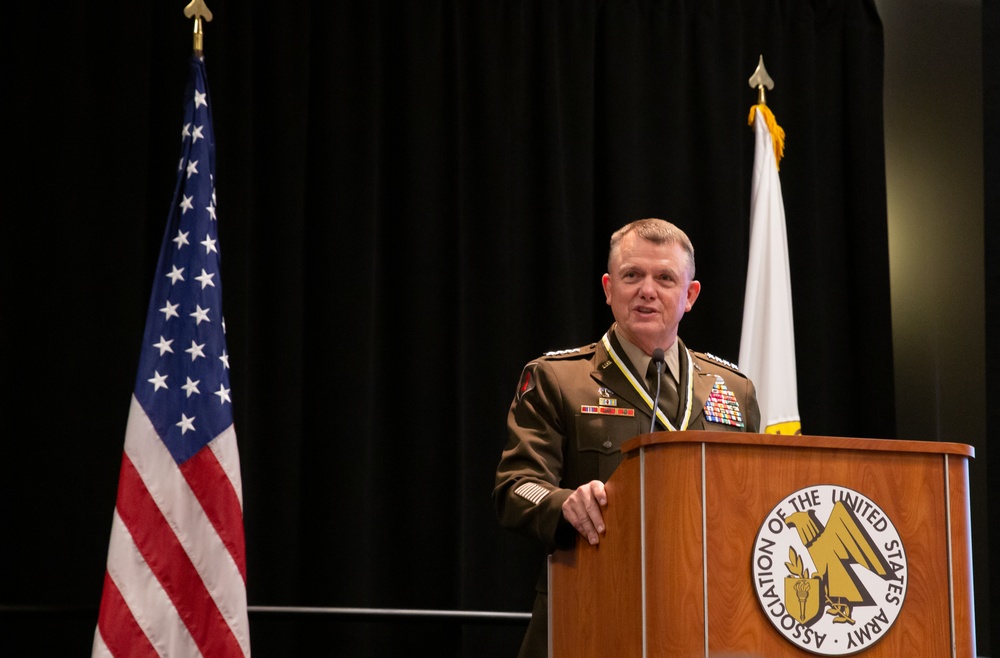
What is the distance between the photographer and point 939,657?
181 cm

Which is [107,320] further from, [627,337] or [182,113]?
[627,337]

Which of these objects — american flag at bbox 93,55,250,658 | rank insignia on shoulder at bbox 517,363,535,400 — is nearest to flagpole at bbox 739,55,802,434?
rank insignia on shoulder at bbox 517,363,535,400

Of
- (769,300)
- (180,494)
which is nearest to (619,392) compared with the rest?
(180,494)

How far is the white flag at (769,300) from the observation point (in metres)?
3.84

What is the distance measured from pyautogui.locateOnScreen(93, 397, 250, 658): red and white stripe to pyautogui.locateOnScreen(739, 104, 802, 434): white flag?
170 centimetres

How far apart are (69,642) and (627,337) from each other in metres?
2.09

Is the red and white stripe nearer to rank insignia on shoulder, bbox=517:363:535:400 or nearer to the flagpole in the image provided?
rank insignia on shoulder, bbox=517:363:535:400

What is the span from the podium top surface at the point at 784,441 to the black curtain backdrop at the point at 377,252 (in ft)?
6.72

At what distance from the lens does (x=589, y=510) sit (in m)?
2.03

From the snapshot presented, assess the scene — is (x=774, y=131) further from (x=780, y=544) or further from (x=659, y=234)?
(x=780, y=544)

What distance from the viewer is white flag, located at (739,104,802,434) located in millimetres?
3844

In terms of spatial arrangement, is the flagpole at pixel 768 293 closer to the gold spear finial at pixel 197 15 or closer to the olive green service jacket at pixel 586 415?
the olive green service jacket at pixel 586 415

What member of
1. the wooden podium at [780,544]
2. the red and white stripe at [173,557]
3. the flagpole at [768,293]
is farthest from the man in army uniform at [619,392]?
the flagpole at [768,293]

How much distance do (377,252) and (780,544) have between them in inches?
94.4
